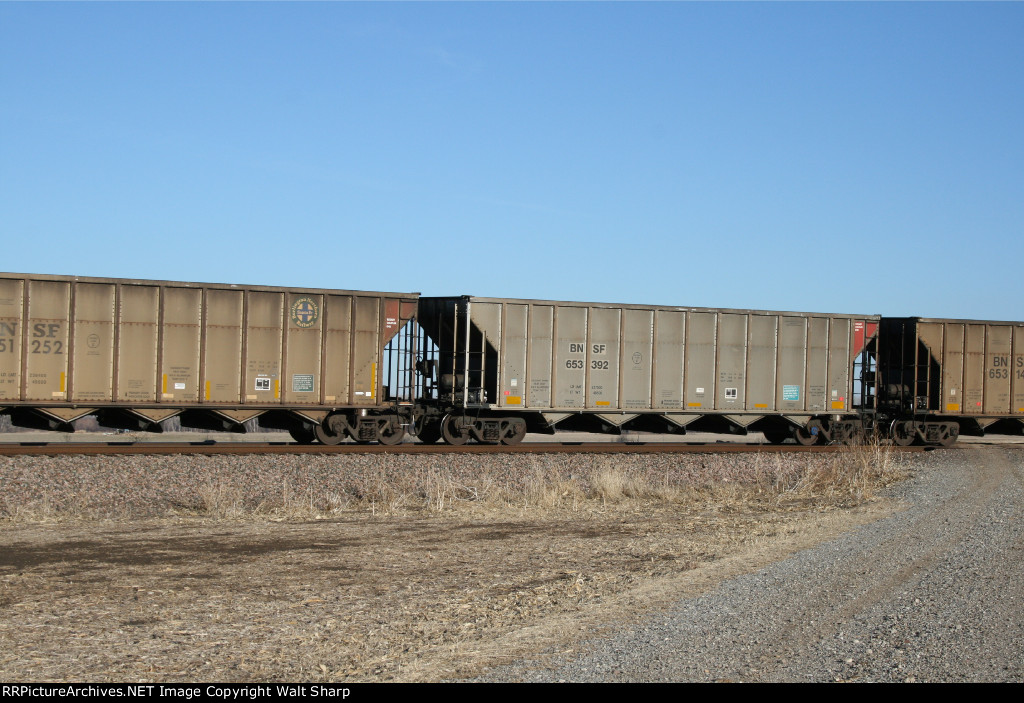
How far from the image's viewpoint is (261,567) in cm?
929

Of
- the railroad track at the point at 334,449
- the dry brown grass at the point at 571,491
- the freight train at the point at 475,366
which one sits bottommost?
the dry brown grass at the point at 571,491

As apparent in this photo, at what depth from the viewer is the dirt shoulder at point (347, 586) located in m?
6.05

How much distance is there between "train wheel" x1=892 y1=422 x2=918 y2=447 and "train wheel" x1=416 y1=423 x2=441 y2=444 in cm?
1204

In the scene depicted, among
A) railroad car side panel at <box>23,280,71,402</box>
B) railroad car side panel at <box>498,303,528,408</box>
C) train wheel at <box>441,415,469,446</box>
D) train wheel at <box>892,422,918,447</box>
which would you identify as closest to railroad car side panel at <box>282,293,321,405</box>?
train wheel at <box>441,415,469,446</box>

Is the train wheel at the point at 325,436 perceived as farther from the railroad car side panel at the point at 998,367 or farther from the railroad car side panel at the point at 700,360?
the railroad car side panel at the point at 998,367

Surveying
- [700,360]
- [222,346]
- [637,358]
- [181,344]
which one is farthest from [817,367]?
[181,344]

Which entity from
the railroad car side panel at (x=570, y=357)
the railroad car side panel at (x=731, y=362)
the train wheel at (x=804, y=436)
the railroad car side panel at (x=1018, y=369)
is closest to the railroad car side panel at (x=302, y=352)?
the railroad car side panel at (x=570, y=357)

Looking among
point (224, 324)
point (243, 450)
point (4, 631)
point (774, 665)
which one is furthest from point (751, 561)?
point (224, 324)

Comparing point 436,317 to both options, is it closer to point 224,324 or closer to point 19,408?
point 224,324

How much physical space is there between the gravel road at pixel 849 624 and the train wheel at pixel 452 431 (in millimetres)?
12077

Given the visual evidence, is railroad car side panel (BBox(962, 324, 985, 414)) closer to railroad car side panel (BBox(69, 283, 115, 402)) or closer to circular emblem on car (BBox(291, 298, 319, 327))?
circular emblem on car (BBox(291, 298, 319, 327))

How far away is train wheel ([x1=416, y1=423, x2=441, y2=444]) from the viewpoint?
21906 mm

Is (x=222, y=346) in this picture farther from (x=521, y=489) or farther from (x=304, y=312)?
(x=521, y=489)

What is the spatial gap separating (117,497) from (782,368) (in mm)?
15886
